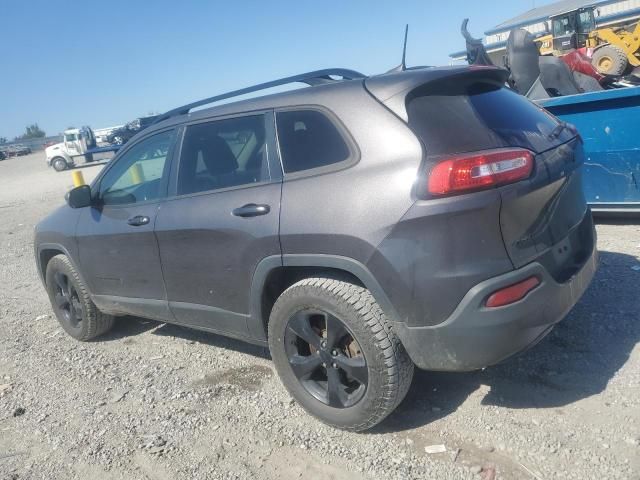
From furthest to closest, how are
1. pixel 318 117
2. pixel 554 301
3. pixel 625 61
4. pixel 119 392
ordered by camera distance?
pixel 625 61, pixel 119 392, pixel 318 117, pixel 554 301

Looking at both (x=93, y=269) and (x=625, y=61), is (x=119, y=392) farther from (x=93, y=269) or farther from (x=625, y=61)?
(x=625, y=61)

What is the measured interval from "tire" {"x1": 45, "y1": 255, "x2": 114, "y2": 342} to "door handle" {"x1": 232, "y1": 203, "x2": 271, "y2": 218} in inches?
82.9

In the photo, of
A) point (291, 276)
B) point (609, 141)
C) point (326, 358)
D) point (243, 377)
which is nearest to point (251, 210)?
point (291, 276)

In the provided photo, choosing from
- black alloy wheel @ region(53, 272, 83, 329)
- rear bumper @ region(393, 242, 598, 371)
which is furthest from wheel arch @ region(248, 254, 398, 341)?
black alloy wheel @ region(53, 272, 83, 329)

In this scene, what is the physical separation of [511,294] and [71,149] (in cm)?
3516

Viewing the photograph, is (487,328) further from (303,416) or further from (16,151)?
(16,151)

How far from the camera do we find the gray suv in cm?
262

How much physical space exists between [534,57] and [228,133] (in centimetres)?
→ 526

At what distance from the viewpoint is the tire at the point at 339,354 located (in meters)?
2.87

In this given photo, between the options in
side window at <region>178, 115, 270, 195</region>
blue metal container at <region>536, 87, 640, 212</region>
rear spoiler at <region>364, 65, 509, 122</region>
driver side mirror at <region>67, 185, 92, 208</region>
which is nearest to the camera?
rear spoiler at <region>364, 65, 509, 122</region>

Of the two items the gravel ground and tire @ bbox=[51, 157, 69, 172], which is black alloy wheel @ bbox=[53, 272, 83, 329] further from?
tire @ bbox=[51, 157, 69, 172]

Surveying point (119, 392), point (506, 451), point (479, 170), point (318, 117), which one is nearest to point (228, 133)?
point (318, 117)

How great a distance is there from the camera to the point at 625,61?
12555 millimetres

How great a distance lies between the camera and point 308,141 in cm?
312
